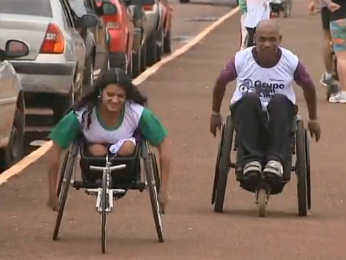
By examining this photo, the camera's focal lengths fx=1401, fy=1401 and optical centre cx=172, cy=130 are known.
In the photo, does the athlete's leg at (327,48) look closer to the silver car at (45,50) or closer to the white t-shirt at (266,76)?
the silver car at (45,50)

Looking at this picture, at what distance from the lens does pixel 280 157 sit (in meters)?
9.40

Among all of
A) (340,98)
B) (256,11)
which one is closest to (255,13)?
(256,11)

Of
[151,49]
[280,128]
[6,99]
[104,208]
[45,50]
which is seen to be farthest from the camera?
[151,49]

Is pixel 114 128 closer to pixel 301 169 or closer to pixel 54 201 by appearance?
pixel 54 201

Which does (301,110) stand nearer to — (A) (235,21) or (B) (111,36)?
(B) (111,36)

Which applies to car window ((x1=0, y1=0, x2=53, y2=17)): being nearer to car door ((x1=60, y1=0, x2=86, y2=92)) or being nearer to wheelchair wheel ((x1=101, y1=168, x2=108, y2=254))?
car door ((x1=60, y1=0, x2=86, y2=92))

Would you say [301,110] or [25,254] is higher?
[25,254]

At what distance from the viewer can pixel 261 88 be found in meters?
9.66

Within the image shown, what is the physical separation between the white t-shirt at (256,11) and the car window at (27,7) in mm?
3676

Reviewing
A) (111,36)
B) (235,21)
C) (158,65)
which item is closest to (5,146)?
(111,36)

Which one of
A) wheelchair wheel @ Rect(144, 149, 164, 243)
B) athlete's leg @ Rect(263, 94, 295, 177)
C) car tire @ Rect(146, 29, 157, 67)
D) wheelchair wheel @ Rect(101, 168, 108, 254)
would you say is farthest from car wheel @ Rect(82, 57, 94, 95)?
wheelchair wheel @ Rect(101, 168, 108, 254)

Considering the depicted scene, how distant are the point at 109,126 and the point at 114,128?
0.04m

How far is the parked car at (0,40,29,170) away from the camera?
11.6m

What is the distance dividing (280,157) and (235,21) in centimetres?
3067
